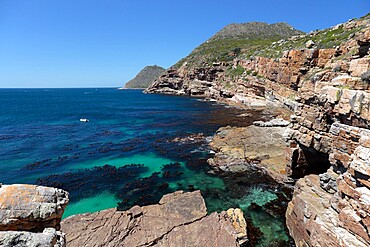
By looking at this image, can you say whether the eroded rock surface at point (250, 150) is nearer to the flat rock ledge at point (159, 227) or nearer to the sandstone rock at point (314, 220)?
the sandstone rock at point (314, 220)

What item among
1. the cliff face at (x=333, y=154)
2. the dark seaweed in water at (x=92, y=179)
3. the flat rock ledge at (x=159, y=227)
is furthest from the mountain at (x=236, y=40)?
the flat rock ledge at (x=159, y=227)

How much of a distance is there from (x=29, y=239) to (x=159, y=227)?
323 inches

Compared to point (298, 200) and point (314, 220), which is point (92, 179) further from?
point (314, 220)

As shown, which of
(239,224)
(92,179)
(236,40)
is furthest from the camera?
(236,40)

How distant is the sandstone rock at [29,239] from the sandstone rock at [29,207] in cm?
40

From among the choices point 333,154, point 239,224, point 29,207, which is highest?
point 29,207

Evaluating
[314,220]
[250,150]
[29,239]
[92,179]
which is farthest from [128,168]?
[29,239]

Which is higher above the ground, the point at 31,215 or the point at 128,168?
the point at 31,215

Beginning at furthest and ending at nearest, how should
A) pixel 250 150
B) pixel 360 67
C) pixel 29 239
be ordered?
pixel 250 150
pixel 360 67
pixel 29 239

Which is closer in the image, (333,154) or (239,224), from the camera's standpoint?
(333,154)

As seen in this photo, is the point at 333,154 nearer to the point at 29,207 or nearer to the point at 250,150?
the point at 29,207

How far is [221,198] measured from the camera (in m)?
17.9

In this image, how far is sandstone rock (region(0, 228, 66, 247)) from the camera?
170 inches

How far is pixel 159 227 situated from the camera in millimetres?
11859
